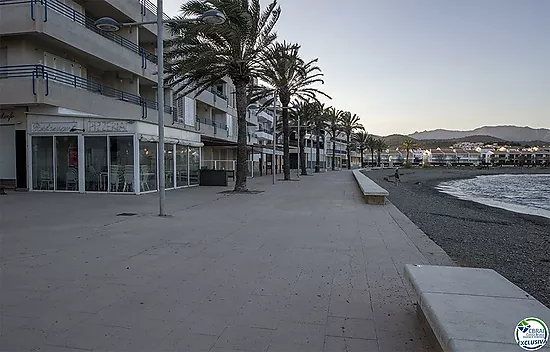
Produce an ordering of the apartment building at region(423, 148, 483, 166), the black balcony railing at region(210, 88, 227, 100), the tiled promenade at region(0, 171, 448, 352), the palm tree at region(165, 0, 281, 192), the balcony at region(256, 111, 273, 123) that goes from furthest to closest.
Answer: the apartment building at region(423, 148, 483, 166) < the balcony at region(256, 111, 273, 123) < the black balcony railing at region(210, 88, 227, 100) < the palm tree at region(165, 0, 281, 192) < the tiled promenade at region(0, 171, 448, 352)

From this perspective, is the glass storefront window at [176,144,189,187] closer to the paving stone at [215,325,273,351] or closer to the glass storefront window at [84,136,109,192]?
the glass storefront window at [84,136,109,192]

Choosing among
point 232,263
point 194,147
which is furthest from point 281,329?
point 194,147

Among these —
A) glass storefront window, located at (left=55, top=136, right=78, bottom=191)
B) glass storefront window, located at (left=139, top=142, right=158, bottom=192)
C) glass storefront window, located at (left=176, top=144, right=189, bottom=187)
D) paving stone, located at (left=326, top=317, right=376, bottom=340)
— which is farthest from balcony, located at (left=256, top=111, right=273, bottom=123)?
paving stone, located at (left=326, top=317, right=376, bottom=340)

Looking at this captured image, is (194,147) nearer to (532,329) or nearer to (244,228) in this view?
(244,228)

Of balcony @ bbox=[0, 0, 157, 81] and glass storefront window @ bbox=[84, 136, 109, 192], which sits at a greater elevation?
balcony @ bbox=[0, 0, 157, 81]

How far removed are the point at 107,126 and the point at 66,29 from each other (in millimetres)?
5913

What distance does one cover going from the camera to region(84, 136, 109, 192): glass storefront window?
62.5ft

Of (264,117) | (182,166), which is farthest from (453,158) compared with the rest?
(182,166)

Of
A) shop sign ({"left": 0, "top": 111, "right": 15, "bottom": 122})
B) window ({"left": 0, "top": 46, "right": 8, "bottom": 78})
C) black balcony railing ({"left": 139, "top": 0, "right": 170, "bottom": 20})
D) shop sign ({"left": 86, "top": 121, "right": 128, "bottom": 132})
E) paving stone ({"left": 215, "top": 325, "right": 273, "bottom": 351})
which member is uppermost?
black balcony railing ({"left": 139, "top": 0, "right": 170, "bottom": 20})

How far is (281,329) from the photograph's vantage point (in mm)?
3877

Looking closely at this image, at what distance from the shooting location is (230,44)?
19109mm

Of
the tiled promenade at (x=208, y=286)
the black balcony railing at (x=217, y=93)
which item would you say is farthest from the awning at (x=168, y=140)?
the black balcony railing at (x=217, y=93)

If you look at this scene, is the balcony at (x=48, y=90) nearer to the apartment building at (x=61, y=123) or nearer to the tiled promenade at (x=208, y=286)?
the apartment building at (x=61, y=123)

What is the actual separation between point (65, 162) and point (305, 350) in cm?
1906
